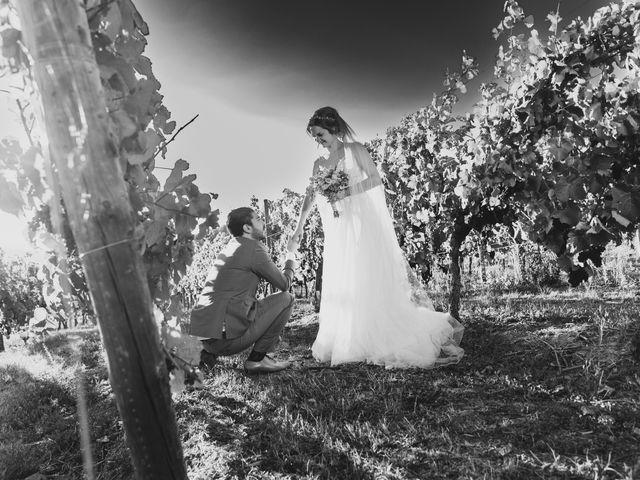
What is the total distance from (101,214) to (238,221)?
2358 millimetres

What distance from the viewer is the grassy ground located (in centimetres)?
173

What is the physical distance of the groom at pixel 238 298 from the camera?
3.24 m

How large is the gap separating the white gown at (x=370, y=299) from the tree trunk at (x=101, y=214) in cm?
236

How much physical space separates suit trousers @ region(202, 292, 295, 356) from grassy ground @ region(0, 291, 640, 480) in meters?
0.24

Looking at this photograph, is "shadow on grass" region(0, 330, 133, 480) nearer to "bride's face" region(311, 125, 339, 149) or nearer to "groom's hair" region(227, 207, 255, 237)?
"groom's hair" region(227, 207, 255, 237)

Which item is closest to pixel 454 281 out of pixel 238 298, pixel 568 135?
pixel 568 135

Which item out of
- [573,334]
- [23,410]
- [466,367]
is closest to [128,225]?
[466,367]

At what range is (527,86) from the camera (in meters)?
3.16

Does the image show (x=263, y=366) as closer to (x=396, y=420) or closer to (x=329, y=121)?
(x=396, y=420)

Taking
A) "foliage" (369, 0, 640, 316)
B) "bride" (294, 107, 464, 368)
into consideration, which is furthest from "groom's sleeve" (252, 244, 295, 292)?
"foliage" (369, 0, 640, 316)

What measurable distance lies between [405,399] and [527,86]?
2451 millimetres

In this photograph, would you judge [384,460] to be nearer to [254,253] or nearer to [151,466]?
A: [151,466]

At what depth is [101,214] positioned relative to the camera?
3.44 feet

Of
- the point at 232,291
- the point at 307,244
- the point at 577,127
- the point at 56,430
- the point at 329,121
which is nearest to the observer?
the point at 56,430
